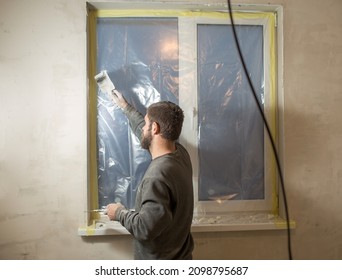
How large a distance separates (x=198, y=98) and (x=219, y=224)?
728 millimetres

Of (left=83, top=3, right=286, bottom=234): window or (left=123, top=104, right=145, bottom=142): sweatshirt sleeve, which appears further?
(left=83, top=3, right=286, bottom=234): window

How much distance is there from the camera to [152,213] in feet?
3.31

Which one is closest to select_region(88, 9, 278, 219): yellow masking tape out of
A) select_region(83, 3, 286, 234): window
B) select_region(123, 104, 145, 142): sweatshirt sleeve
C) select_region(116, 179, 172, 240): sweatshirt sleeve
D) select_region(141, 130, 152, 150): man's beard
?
select_region(83, 3, 286, 234): window

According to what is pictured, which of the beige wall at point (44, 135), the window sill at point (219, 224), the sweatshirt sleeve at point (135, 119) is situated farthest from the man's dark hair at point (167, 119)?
the window sill at point (219, 224)

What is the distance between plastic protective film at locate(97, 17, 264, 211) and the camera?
61.3 inches

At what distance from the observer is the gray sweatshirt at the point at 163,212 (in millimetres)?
1020

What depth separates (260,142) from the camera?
5.24 feet

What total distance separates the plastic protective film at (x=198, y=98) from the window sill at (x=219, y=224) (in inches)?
4.4

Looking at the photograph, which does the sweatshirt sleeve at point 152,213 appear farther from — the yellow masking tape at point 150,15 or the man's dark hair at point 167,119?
the yellow masking tape at point 150,15

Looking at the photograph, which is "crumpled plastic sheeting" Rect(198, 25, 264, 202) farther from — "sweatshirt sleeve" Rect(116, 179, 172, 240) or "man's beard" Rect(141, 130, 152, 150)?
"sweatshirt sleeve" Rect(116, 179, 172, 240)

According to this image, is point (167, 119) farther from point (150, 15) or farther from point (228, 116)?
point (150, 15)

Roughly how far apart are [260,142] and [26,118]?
4.39 feet

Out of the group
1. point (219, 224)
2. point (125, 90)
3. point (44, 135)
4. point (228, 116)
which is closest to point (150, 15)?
point (125, 90)

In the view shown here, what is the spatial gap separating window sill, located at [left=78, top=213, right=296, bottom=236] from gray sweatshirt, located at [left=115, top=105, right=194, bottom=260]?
0.26 metres
